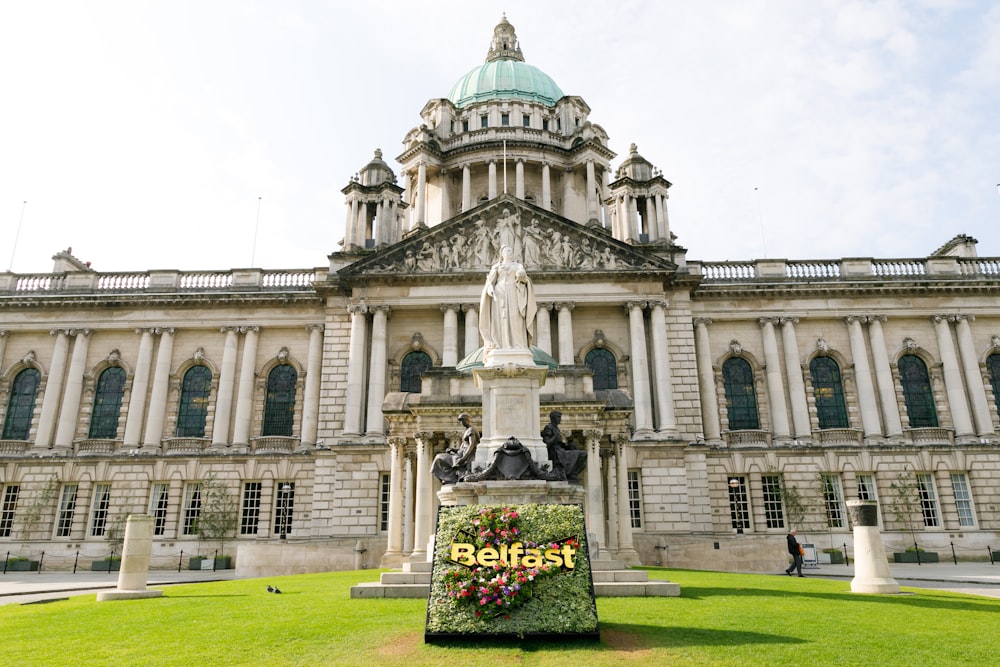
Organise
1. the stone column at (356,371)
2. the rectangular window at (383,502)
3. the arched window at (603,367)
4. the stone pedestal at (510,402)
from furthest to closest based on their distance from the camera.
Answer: the arched window at (603,367) < the stone column at (356,371) < the rectangular window at (383,502) < the stone pedestal at (510,402)

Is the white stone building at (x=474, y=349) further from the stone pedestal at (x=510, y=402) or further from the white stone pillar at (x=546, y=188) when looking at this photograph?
the stone pedestal at (x=510, y=402)

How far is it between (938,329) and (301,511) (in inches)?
1443

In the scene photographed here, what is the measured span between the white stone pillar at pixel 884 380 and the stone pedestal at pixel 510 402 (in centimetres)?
3155

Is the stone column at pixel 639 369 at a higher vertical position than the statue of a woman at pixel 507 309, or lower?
higher

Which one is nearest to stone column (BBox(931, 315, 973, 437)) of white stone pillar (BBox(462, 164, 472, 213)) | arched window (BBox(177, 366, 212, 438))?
white stone pillar (BBox(462, 164, 472, 213))

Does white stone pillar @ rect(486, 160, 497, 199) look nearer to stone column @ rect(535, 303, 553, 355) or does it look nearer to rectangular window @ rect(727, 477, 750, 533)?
stone column @ rect(535, 303, 553, 355)

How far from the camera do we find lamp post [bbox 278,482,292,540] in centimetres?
3784

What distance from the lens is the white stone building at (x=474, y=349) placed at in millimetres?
36312

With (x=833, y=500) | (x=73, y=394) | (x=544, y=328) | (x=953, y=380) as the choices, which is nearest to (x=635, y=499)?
(x=544, y=328)

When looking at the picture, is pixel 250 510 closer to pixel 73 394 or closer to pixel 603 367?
pixel 73 394

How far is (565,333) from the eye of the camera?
1452 inches

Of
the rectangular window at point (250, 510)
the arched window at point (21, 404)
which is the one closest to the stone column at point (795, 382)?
the rectangular window at point (250, 510)

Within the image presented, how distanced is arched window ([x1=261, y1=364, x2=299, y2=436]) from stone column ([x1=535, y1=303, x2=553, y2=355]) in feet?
46.8

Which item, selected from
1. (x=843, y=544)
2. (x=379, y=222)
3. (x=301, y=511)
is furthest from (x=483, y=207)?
(x=843, y=544)
